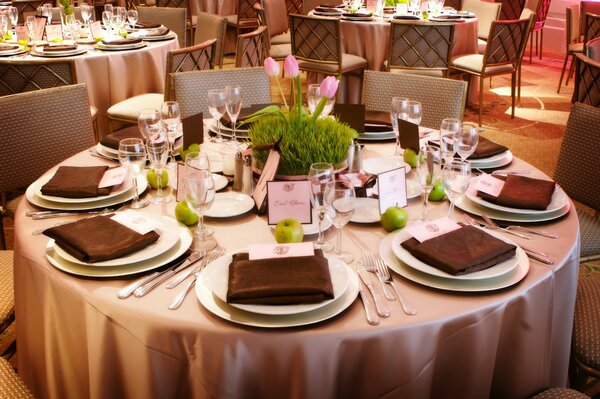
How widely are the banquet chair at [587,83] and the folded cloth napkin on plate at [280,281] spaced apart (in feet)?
8.07

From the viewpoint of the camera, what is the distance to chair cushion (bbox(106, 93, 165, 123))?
3.86 meters

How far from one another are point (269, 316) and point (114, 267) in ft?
1.35

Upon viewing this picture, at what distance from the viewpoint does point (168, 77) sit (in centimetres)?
346

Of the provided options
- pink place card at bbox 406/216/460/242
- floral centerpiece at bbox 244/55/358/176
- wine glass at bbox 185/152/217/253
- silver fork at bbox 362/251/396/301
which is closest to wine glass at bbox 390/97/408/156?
floral centerpiece at bbox 244/55/358/176

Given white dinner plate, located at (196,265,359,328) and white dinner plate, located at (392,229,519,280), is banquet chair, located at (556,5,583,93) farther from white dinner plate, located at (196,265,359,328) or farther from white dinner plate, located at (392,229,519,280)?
white dinner plate, located at (196,265,359,328)

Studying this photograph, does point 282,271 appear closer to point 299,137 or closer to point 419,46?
point 299,137

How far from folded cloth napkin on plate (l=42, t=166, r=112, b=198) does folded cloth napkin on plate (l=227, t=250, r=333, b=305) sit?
64 centimetres

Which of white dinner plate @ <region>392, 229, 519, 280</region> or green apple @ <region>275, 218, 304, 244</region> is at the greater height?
green apple @ <region>275, 218, 304, 244</region>

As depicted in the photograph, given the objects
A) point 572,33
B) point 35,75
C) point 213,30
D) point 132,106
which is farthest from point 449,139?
point 572,33

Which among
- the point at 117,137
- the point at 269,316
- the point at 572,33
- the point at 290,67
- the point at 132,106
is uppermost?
the point at 290,67

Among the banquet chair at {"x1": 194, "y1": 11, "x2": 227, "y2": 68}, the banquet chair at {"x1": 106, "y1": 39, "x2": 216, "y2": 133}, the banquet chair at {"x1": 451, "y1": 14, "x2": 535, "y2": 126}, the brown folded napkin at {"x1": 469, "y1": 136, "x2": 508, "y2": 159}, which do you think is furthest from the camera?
the banquet chair at {"x1": 451, "y1": 14, "x2": 535, "y2": 126}

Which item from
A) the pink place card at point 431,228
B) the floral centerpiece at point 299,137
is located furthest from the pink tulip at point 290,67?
the pink place card at point 431,228

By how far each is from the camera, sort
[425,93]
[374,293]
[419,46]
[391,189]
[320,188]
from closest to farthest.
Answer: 1. [374,293]
2. [320,188]
3. [391,189]
4. [425,93]
5. [419,46]

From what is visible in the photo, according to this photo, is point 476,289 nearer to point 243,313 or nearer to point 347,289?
point 347,289
